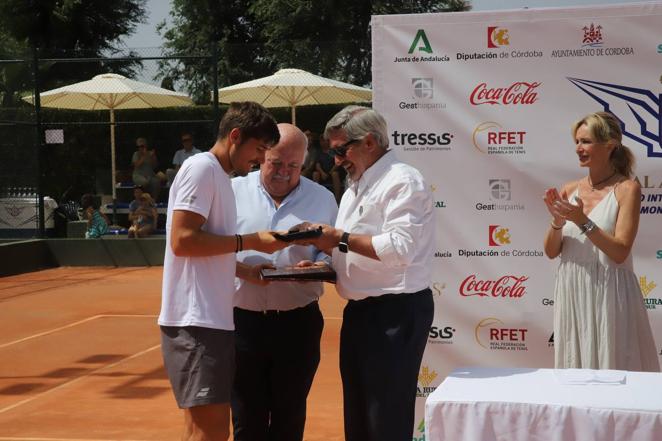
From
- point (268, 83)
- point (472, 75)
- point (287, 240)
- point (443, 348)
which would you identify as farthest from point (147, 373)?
point (268, 83)

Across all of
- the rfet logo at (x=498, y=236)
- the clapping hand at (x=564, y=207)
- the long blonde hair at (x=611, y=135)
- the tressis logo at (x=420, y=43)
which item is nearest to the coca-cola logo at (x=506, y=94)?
the tressis logo at (x=420, y=43)

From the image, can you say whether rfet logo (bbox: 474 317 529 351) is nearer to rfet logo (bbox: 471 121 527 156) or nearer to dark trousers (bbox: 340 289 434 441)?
rfet logo (bbox: 471 121 527 156)

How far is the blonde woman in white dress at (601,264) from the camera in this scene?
4.73 metres

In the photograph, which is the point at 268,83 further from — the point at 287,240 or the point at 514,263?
the point at 287,240

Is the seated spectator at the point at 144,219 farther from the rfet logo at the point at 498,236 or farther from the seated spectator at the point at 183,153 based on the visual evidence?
the rfet logo at the point at 498,236

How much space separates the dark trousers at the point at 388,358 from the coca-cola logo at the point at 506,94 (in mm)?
1866

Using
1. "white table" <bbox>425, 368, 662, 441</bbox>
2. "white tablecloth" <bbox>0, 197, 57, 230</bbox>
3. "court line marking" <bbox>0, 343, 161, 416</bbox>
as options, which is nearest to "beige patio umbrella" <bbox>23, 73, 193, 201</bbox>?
"white tablecloth" <bbox>0, 197, 57, 230</bbox>

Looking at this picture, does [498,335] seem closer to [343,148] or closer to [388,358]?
[388,358]

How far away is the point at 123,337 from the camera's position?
10328mm

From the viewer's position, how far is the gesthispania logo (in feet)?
19.3

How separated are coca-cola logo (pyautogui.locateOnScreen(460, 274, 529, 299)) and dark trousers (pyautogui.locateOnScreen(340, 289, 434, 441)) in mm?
1691

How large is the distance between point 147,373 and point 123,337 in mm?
2024

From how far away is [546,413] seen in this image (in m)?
3.01

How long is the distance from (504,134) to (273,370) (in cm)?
198
